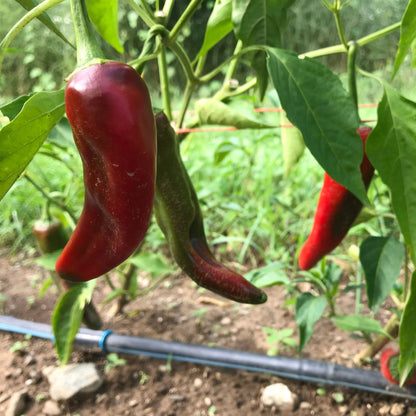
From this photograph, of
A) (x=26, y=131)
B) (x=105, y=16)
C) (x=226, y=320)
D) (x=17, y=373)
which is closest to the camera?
(x=26, y=131)

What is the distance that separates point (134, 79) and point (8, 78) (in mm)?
4433

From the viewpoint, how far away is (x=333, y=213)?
0.64 metres

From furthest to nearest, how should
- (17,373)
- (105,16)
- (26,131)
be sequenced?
(17,373), (105,16), (26,131)

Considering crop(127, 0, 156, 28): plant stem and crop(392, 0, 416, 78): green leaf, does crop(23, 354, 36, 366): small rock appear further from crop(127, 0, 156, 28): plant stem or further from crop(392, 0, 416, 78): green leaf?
crop(392, 0, 416, 78): green leaf

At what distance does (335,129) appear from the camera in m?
0.45

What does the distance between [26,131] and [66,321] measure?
541 millimetres

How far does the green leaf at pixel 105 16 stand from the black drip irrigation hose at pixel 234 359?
26.6 inches

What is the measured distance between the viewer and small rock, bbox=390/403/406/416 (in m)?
0.86

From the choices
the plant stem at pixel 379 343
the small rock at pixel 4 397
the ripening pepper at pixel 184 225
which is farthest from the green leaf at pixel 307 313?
the small rock at pixel 4 397


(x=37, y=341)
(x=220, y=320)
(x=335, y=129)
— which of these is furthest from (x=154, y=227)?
(x=335, y=129)

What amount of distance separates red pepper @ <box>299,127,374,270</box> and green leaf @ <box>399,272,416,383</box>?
15cm

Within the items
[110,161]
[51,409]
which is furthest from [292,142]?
[51,409]

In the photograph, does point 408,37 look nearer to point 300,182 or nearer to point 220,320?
point 220,320

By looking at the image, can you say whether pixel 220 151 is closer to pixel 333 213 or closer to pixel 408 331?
pixel 333 213
